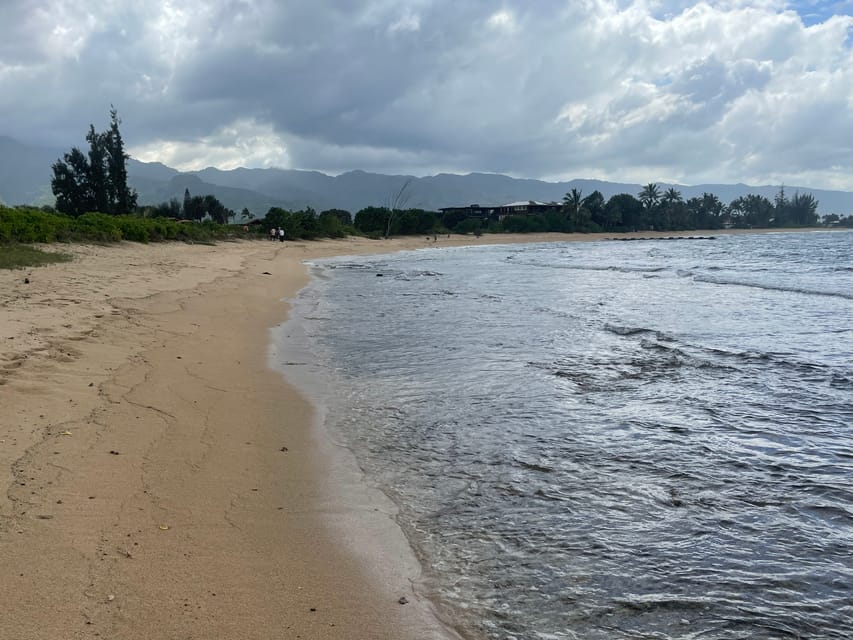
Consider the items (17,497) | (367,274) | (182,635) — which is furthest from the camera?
(367,274)

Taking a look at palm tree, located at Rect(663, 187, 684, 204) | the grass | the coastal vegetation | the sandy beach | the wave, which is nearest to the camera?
the sandy beach

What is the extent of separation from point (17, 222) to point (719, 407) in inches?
928

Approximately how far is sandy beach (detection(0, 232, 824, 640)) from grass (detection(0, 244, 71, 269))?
8264mm

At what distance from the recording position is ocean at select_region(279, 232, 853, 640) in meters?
3.12

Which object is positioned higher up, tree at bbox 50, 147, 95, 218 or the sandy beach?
tree at bbox 50, 147, 95, 218

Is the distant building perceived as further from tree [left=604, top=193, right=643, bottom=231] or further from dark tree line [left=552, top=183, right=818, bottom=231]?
tree [left=604, top=193, right=643, bottom=231]

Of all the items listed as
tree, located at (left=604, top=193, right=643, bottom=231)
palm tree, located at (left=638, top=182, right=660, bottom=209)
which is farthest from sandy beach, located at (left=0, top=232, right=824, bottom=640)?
palm tree, located at (left=638, top=182, right=660, bottom=209)

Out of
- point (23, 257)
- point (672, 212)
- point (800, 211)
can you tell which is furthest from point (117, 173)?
point (800, 211)

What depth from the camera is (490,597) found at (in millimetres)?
3156

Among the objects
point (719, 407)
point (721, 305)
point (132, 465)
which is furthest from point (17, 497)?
point (721, 305)

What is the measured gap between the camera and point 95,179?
54.3 meters

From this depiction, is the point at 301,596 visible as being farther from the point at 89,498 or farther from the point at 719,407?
the point at 719,407

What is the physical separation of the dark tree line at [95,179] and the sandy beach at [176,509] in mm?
52804

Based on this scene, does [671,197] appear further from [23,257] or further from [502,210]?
[23,257]
